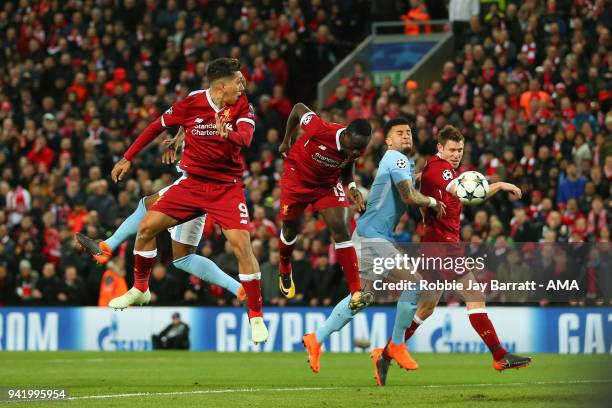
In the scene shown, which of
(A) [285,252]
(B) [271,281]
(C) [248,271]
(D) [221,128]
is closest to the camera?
(D) [221,128]

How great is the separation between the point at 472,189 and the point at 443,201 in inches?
14.5

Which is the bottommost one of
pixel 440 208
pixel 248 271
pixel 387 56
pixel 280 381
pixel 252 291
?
pixel 280 381

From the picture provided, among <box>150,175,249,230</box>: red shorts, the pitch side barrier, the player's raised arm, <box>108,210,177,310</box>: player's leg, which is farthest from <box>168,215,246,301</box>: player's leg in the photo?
the pitch side barrier

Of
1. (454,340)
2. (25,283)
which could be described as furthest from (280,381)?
(25,283)

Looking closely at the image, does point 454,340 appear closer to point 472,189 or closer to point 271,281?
point 271,281

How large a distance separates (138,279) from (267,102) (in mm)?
13260

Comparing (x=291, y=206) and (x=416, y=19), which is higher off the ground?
(x=416, y=19)

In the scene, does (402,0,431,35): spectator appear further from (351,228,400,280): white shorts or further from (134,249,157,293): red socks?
(134,249,157,293): red socks

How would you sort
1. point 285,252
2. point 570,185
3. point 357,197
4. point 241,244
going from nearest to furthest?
point 241,244 < point 357,197 < point 285,252 < point 570,185

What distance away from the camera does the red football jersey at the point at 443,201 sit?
10844mm

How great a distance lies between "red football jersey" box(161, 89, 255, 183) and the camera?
34.1 feet

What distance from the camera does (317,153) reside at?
11242 mm

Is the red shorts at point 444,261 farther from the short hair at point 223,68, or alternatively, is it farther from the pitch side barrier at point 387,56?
the pitch side barrier at point 387,56

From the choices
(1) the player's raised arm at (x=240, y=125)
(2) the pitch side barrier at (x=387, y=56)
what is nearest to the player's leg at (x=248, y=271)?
(1) the player's raised arm at (x=240, y=125)
